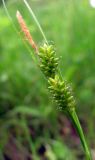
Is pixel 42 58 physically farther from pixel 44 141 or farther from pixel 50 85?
pixel 44 141

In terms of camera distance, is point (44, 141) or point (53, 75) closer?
point (53, 75)

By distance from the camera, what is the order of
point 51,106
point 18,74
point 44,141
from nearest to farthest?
point 44,141
point 51,106
point 18,74

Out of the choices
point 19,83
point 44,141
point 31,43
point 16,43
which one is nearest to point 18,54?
point 16,43

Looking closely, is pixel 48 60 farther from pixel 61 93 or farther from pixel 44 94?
pixel 44 94

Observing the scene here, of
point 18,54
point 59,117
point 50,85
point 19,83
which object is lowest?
point 50,85

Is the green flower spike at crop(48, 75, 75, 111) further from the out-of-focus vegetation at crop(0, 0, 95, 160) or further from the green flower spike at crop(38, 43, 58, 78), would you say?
the out-of-focus vegetation at crop(0, 0, 95, 160)

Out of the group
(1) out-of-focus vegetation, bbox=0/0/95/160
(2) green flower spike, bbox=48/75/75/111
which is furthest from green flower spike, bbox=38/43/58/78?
(1) out-of-focus vegetation, bbox=0/0/95/160

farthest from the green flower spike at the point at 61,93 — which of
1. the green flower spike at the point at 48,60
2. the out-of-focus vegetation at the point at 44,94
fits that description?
the out-of-focus vegetation at the point at 44,94

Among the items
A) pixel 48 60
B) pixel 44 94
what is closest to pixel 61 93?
pixel 48 60

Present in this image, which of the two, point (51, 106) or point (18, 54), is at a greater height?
point (18, 54)
